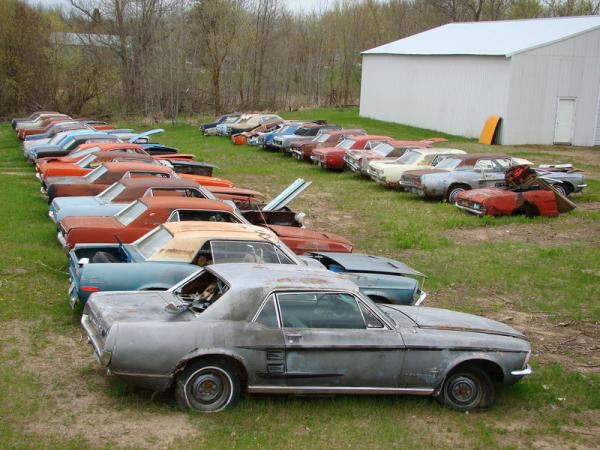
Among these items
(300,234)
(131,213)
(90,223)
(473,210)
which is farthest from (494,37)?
(90,223)

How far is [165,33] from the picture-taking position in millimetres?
44000

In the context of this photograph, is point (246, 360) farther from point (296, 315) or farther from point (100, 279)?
point (100, 279)

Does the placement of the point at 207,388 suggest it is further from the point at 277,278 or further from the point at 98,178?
the point at 98,178

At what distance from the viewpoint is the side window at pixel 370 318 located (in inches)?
270

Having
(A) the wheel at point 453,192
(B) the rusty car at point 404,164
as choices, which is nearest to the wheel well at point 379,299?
(A) the wheel at point 453,192

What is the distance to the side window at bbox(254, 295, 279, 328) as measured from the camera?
6.55 meters

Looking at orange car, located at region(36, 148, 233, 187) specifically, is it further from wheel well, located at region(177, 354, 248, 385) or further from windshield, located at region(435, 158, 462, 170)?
wheel well, located at region(177, 354, 248, 385)

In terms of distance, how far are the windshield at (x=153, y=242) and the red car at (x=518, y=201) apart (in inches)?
376

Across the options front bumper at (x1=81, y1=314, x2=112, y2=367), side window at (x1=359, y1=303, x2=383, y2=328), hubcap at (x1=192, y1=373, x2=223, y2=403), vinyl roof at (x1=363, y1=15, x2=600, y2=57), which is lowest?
hubcap at (x1=192, y1=373, x2=223, y2=403)

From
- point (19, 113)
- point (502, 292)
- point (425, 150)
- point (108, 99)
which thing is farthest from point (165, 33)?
point (502, 292)

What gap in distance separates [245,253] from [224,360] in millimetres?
2850

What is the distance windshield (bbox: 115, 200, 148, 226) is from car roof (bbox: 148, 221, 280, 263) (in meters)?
1.44

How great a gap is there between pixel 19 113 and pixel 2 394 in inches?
1500

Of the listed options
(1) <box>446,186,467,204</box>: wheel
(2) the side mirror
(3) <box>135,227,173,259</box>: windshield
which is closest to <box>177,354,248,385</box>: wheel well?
(2) the side mirror
